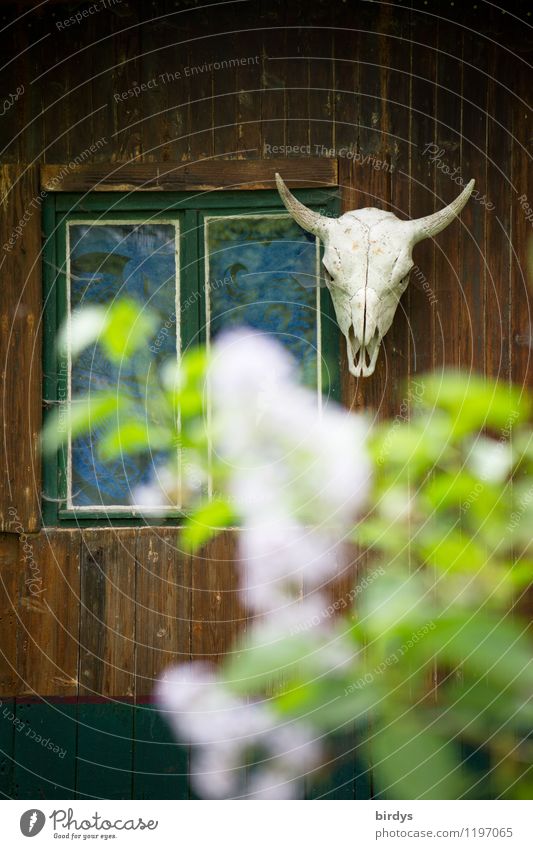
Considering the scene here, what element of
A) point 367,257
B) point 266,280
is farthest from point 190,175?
point 367,257

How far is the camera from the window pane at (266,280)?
3436mm

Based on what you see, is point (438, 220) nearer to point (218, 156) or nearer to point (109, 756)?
point (218, 156)

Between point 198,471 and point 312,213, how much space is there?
1.03m

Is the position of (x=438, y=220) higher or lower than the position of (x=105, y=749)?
higher

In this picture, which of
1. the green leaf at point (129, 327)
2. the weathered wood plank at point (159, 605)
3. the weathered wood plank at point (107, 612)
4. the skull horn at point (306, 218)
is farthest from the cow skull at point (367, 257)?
the weathered wood plank at point (107, 612)

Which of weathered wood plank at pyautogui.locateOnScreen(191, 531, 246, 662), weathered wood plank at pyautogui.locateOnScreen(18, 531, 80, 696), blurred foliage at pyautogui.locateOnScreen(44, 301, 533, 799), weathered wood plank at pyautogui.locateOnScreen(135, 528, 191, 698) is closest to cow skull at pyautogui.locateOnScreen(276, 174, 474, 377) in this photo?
blurred foliage at pyautogui.locateOnScreen(44, 301, 533, 799)

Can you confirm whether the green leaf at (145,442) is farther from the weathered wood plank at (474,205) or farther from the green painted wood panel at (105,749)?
the weathered wood plank at (474,205)

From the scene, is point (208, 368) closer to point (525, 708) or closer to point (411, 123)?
point (411, 123)

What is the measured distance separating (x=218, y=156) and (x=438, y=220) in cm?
85

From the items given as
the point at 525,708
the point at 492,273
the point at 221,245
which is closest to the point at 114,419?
the point at 221,245

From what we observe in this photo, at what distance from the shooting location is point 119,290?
3492mm

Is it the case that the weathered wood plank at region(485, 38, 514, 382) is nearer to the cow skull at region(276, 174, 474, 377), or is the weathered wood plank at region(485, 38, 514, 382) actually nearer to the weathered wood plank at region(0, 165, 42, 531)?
the cow skull at region(276, 174, 474, 377)

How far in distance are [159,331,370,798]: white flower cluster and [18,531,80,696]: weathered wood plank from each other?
39 centimetres

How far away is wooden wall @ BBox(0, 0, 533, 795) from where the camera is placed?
3.39 metres
